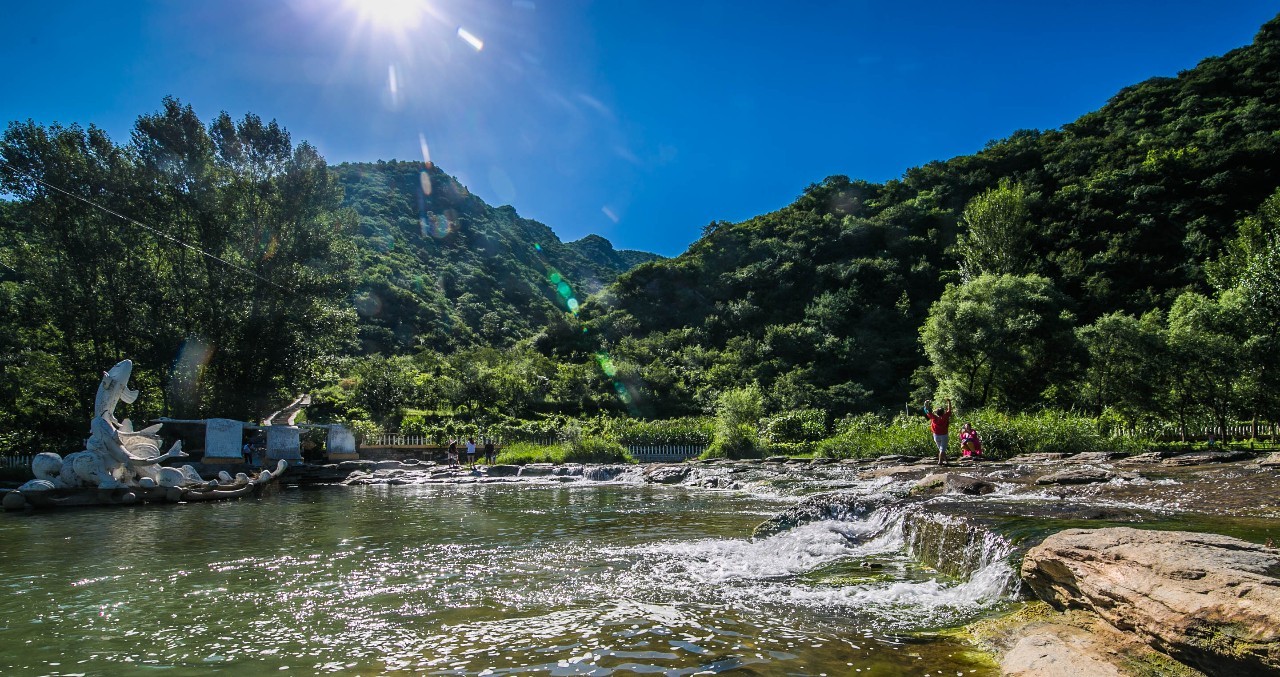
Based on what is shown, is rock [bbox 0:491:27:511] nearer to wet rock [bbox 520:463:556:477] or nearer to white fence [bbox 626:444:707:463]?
wet rock [bbox 520:463:556:477]

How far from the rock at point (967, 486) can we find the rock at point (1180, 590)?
Result: 612 cm

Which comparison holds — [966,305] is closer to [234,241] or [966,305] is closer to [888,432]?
[888,432]

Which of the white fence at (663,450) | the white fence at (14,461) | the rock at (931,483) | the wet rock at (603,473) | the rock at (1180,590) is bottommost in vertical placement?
the wet rock at (603,473)

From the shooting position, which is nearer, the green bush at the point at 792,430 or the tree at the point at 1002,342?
the tree at the point at 1002,342

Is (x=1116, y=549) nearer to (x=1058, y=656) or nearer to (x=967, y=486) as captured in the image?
(x=1058, y=656)

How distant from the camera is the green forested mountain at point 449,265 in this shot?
Result: 59.7 m

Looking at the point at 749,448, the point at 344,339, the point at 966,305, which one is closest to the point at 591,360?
the point at 344,339

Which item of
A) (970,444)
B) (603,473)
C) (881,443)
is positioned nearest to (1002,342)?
(881,443)

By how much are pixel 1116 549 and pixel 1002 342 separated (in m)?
23.5

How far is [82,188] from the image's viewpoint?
75.6 feet

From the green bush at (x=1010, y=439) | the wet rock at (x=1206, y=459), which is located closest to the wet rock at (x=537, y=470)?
the green bush at (x=1010, y=439)

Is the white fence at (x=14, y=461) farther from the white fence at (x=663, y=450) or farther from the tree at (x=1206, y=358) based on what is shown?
the tree at (x=1206, y=358)

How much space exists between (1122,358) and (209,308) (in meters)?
35.2

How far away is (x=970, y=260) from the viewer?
124ft
